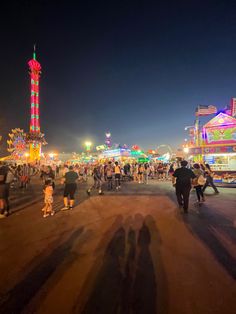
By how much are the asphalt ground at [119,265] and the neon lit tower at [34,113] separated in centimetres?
6417

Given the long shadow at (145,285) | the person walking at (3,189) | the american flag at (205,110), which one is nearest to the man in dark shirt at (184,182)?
the long shadow at (145,285)

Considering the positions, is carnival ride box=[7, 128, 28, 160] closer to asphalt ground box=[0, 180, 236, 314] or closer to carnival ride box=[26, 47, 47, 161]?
carnival ride box=[26, 47, 47, 161]

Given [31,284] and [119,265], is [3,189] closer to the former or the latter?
[31,284]

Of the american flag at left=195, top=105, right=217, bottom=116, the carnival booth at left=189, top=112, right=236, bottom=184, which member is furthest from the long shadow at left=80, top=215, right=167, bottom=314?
the american flag at left=195, top=105, right=217, bottom=116

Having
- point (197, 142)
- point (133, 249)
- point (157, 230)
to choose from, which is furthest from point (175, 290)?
point (197, 142)

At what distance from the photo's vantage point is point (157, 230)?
4.81 meters

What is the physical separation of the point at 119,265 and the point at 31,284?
54.1 inches

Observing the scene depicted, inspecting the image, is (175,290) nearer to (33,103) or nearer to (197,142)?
(197,142)

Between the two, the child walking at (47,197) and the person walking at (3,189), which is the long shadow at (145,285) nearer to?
the child walking at (47,197)

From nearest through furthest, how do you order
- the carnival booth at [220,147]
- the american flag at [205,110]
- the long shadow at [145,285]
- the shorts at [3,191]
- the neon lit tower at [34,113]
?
the long shadow at [145,285]
the shorts at [3,191]
the carnival booth at [220,147]
the american flag at [205,110]
the neon lit tower at [34,113]

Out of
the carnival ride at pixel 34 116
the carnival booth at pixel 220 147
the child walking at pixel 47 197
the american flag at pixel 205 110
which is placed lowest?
the child walking at pixel 47 197

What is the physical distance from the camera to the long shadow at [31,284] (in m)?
2.32

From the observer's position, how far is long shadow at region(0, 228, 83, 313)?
232 centimetres

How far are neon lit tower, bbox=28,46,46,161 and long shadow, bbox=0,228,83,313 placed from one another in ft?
217
